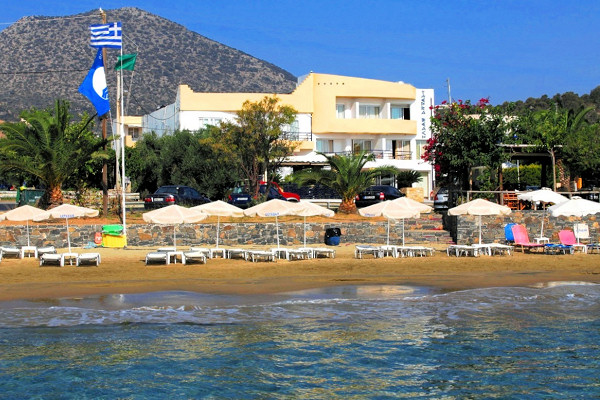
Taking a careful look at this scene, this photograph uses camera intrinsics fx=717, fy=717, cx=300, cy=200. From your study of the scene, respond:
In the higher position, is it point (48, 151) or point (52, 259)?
point (48, 151)

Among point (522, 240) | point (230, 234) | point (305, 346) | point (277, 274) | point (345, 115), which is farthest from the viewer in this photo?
point (345, 115)

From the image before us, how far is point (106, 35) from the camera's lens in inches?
1015

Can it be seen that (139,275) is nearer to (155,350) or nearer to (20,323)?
(20,323)

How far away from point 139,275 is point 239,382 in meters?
9.32

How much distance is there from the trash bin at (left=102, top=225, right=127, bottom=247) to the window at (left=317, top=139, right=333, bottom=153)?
32.8 meters

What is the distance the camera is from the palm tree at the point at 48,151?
28.1 meters

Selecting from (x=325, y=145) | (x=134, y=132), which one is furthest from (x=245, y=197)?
(x=134, y=132)

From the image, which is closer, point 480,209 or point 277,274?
point 277,274

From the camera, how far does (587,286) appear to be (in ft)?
66.0

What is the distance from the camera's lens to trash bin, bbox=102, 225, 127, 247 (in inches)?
1031

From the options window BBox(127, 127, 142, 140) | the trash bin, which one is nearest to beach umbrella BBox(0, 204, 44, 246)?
the trash bin

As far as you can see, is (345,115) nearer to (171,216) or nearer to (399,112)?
(399,112)

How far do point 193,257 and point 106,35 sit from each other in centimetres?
895

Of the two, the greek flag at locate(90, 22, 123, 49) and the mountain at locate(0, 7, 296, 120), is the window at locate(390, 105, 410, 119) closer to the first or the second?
the greek flag at locate(90, 22, 123, 49)
